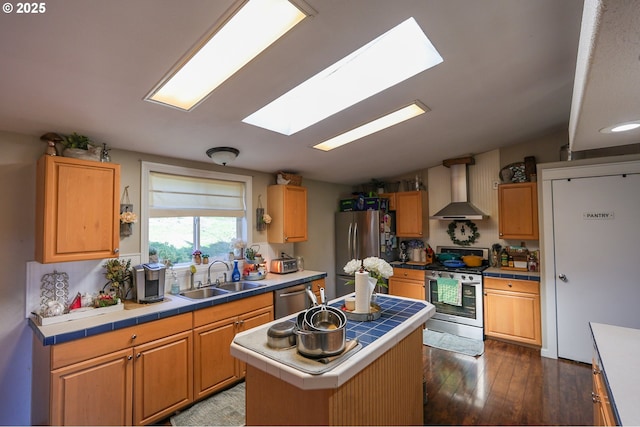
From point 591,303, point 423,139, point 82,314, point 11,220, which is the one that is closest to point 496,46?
point 423,139

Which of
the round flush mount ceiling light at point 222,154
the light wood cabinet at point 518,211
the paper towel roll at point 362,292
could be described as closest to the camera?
the paper towel roll at point 362,292

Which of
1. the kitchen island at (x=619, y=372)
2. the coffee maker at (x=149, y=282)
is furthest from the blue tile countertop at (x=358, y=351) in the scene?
the coffee maker at (x=149, y=282)

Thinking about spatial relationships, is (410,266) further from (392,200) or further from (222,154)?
(222,154)

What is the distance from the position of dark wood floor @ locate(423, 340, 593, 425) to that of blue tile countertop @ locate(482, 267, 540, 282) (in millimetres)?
852

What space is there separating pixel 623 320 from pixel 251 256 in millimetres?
3988

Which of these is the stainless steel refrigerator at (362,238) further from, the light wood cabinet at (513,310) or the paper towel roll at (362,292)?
the paper towel roll at (362,292)

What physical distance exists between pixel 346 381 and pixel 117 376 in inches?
67.2

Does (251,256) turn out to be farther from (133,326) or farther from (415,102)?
(415,102)

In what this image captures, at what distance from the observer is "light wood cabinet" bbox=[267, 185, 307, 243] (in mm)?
3820

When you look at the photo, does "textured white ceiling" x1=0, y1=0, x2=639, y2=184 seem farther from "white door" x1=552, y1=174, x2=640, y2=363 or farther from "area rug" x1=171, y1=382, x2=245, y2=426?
"area rug" x1=171, y1=382, x2=245, y2=426

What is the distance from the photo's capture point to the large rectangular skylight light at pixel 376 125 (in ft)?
8.85

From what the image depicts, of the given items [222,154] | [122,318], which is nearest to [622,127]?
[222,154]

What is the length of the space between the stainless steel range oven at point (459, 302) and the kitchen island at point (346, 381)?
220 cm

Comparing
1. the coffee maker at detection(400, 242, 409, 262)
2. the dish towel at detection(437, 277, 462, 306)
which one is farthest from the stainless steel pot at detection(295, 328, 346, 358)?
the coffee maker at detection(400, 242, 409, 262)
